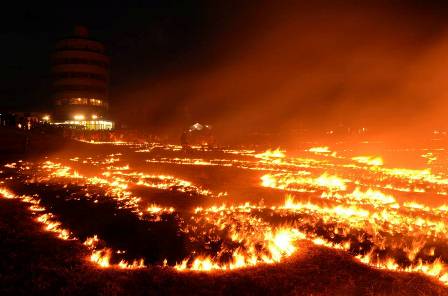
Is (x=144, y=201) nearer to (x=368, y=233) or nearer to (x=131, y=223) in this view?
(x=131, y=223)

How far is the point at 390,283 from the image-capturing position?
743 centimetres

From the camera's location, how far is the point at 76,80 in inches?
4783

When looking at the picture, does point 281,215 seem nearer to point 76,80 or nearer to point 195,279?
point 195,279

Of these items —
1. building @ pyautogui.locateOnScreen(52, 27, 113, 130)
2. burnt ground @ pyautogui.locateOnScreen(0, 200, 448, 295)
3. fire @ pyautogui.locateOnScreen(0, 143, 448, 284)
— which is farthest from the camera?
building @ pyautogui.locateOnScreen(52, 27, 113, 130)

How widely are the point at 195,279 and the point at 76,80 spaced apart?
12541cm

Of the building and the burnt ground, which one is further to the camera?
the building

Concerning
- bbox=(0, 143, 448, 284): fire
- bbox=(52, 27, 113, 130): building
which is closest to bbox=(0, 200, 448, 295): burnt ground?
bbox=(0, 143, 448, 284): fire

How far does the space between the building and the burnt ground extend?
116312 millimetres

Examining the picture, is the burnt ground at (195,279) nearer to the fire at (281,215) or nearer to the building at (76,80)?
the fire at (281,215)

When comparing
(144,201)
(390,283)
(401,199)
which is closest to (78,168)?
(144,201)

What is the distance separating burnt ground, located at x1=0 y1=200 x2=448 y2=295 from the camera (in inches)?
274

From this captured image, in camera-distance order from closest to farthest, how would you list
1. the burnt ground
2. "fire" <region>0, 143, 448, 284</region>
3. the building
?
1. the burnt ground
2. "fire" <region>0, 143, 448, 284</region>
3. the building

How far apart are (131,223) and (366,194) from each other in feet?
34.1

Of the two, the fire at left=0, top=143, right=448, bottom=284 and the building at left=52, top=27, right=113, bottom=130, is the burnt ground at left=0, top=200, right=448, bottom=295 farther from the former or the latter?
the building at left=52, top=27, right=113, bottom=130
